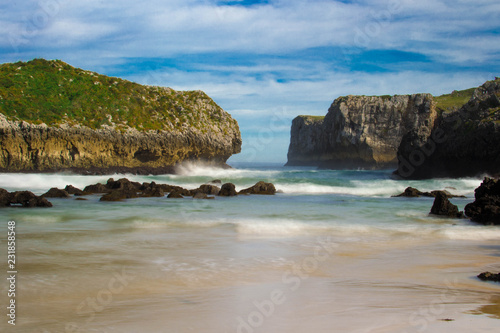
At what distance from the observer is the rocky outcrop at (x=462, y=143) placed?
1292 inches

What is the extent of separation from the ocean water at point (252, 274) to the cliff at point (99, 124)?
2279 cm

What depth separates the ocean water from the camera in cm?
423

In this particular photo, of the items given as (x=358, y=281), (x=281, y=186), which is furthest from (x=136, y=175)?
(x=358, y=281)

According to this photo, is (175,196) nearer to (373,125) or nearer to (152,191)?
(152,191)

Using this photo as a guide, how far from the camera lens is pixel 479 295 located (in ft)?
16.6

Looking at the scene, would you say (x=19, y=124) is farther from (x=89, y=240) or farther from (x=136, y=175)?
(x=89, y=240)

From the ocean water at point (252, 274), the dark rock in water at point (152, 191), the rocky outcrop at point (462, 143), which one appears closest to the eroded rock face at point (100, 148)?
the dark rock in water at point (152, 191)

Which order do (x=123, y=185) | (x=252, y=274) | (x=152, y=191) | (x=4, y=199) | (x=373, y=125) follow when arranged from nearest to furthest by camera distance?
(x=252, y=274)
(x=4, y=199)
(x=152, y=191)
(x=123, y=185)
(x=373, y=125)

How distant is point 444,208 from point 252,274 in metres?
9.97

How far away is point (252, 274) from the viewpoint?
20.5ft

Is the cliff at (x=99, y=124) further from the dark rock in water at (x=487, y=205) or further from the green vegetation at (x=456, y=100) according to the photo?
the green vegetation at (x=456, y=100)

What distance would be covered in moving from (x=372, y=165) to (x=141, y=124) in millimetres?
48508

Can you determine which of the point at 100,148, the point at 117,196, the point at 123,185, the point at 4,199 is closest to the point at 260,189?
the point at 123,185

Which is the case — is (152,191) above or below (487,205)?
above
